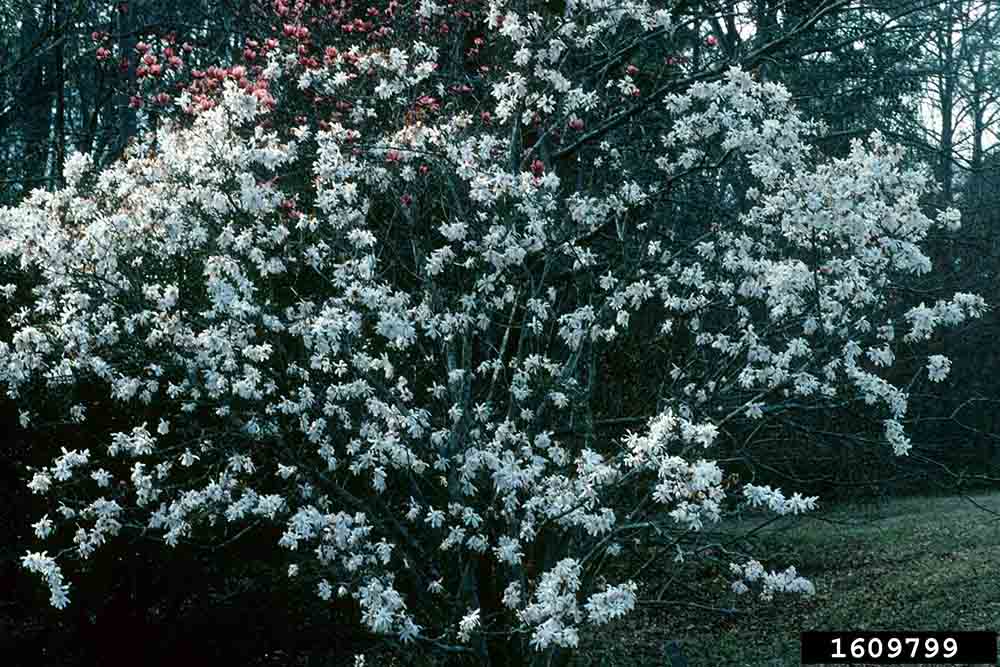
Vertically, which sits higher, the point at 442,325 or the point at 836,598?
the point at 442,325

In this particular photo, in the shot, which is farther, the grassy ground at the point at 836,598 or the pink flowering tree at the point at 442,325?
the grassy ground at the point at 836,598

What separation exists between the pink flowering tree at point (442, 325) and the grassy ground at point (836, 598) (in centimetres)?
276

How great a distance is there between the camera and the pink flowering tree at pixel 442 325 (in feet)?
21.1

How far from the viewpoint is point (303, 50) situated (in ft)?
33.3

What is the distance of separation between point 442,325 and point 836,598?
27.0 ft

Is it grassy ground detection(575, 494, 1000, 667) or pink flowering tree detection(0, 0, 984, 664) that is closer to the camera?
pink flowering tree detection(0, 0, 984, 664)

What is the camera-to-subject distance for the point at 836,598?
42.6 feet

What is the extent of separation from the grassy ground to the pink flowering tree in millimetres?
2762

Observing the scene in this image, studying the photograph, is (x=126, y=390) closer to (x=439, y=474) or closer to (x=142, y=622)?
(x=439, y=474)

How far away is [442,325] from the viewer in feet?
22.4

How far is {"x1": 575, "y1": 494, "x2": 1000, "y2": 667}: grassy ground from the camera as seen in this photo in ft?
37.2

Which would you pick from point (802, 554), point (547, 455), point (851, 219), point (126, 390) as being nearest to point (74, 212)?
point (126, 390)

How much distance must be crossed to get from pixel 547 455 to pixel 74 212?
11.3 ft

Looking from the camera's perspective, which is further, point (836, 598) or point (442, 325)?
point (836, 598)
